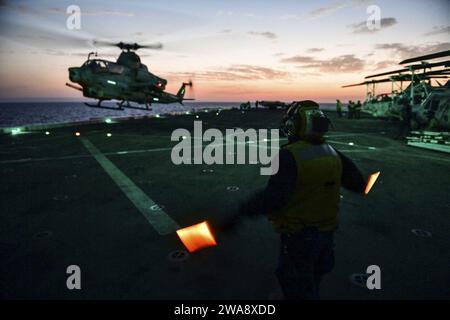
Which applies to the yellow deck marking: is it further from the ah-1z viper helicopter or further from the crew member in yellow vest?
the ah-1z viper helicopter

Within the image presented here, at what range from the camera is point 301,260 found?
2314mm

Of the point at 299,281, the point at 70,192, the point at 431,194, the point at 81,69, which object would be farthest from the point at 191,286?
the point at 81,69

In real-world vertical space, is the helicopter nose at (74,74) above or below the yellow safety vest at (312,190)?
above

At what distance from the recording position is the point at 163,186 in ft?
22.0

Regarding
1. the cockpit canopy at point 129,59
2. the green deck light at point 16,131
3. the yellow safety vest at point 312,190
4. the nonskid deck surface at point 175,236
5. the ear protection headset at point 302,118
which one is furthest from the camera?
the cockpit canopy at point 129,59

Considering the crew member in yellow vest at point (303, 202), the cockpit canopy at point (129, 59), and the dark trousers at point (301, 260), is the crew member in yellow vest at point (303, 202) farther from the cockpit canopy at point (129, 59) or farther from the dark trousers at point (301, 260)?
the cockpit canopy at point (129, 59)

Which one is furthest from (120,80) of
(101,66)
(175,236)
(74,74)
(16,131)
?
(175,236)

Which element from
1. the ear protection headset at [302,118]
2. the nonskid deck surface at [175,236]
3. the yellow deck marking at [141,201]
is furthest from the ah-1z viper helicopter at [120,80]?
the ear protection headset at [302,118]

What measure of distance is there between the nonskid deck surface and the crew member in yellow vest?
517 mm

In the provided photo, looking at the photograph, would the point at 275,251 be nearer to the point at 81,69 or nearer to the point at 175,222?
the point at 175,222

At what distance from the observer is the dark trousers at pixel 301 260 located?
2.29 m

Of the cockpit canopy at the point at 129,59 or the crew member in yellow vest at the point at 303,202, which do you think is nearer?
the crew member in yellow vest at the point at 303,202

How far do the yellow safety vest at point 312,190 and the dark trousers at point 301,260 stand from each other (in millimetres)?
77

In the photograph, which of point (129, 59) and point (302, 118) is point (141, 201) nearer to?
point (302, 118)
